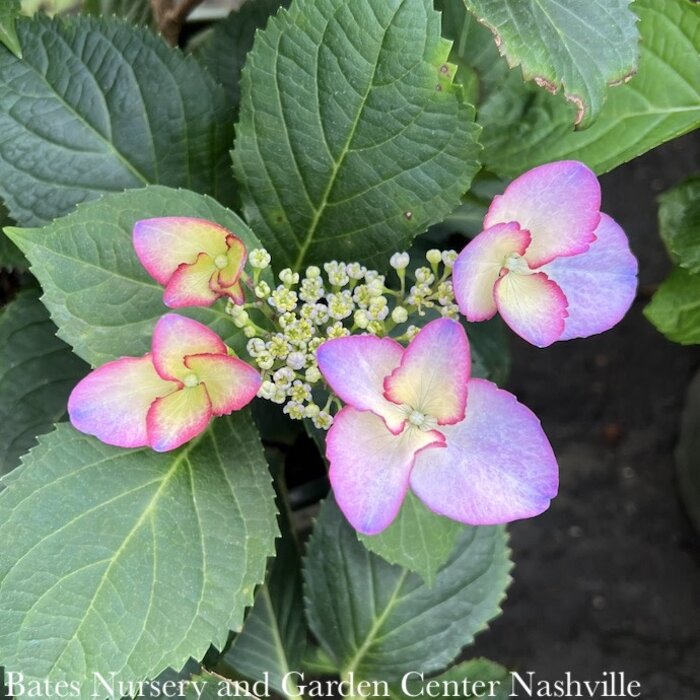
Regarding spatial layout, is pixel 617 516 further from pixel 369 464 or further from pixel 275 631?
pixel 369 464

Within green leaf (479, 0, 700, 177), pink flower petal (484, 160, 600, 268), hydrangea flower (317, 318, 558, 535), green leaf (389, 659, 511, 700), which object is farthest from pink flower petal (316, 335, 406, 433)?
green leaf (389, 659, 511, 700)

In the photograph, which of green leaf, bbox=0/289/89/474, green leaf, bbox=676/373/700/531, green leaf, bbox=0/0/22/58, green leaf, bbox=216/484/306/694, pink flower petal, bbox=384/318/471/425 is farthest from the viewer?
green leaf, bbox=676/373/700/531

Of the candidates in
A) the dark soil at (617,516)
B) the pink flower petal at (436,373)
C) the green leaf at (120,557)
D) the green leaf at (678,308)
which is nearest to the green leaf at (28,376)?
the green leaf at (120,557)

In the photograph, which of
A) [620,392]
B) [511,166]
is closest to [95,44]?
[511,166]

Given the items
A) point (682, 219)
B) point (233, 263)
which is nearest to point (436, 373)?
point (233, 263)

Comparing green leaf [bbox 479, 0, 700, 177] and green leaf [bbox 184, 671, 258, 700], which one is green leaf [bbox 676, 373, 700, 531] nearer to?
green leaf [bbox 479, 0, 700, 177]

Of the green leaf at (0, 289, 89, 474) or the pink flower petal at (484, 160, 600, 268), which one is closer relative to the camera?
the pink flower petal at (484, 160, 600, 268)
